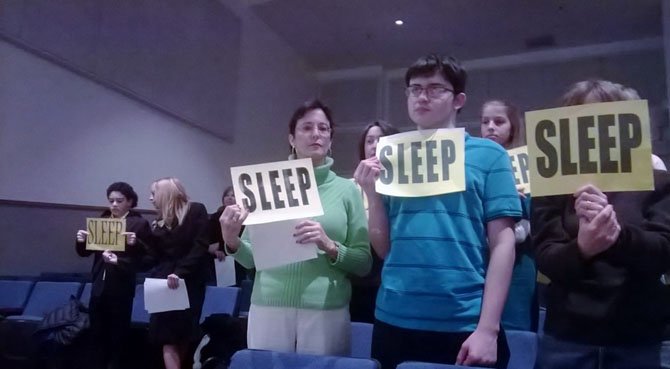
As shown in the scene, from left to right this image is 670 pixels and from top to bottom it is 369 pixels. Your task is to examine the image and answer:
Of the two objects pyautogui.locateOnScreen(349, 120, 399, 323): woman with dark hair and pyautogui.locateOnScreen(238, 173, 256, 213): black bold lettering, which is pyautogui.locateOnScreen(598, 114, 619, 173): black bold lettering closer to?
pyautogui.locateOnScreen(238, 173, 256, 213): black bold lettering

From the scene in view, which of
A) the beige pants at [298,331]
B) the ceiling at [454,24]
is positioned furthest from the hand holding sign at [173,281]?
the ceiling at [454,24]

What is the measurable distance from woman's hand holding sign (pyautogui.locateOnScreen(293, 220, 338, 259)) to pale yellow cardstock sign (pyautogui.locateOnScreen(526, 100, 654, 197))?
647 mm

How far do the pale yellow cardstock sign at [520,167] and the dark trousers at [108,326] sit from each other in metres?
2.61

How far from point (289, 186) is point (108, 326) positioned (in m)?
2.45

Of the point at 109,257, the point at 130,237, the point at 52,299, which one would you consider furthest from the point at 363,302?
the point at 52,299

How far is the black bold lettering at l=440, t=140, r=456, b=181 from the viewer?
137 centimetres

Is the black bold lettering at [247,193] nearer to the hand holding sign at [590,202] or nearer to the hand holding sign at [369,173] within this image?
the hand holding sign at [369,173]

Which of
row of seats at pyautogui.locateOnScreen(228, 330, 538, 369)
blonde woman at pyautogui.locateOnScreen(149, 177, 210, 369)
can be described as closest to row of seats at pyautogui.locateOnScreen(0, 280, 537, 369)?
blonde woman at pyautogui.locateOnScreen(149, 177, 210, 369)

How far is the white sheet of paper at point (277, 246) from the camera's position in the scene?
64.2 inches

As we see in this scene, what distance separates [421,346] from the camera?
133 cm

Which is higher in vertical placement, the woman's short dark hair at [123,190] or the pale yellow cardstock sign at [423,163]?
the woman's short dark hair at [123,190]

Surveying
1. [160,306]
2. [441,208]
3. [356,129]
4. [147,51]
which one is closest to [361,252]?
[441,208]

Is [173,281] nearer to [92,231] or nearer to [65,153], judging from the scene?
[92,231]

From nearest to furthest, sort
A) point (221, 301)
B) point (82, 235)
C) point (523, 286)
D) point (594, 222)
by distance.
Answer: point (594, 222)
point (523, 286)
point (82, 235)
point (221, 301)
